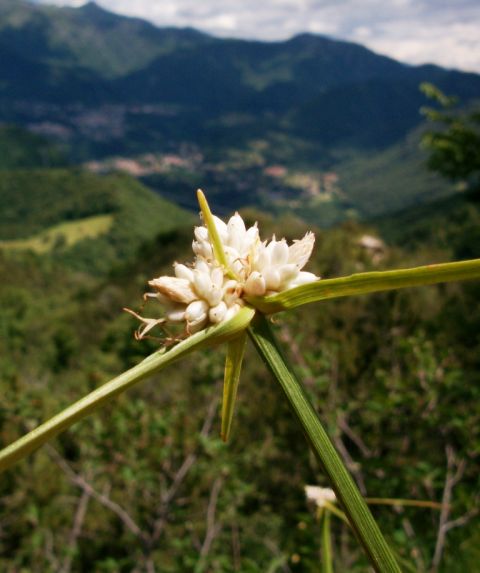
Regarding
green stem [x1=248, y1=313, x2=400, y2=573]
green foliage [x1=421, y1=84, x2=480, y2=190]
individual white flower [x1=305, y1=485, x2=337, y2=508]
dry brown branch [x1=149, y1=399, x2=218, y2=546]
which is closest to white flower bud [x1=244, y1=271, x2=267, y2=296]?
green stem [x1=248, y1=313, x2=400, y2=573]

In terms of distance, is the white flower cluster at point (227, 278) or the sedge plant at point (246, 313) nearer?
the sedge plant at point (246, 313)

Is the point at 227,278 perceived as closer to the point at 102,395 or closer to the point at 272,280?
the point at 272,280

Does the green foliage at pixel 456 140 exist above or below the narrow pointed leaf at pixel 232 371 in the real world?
above

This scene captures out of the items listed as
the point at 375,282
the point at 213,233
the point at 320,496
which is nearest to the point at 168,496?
the point at 320,496

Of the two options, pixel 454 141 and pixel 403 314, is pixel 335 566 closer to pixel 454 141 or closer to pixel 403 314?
pixel 403 314

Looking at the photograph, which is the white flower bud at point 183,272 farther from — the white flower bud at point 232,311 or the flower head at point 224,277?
the white flower bud at point 232,311

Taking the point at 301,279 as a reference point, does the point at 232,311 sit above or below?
below

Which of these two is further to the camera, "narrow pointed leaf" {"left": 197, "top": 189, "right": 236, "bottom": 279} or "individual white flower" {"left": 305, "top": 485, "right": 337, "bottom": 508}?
"individual white flower" {"left": 305, "top": 485, "right": 337, "bottom": 508}

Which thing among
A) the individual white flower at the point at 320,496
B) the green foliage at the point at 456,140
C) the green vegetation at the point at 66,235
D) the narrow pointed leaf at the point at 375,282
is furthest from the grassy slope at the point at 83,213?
the narrow pointed leaf at the point at 375,282

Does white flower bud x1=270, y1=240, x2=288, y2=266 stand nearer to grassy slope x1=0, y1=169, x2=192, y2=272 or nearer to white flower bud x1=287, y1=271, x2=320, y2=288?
white flower bud x1=287, y1=271, x2=320, y2=288
